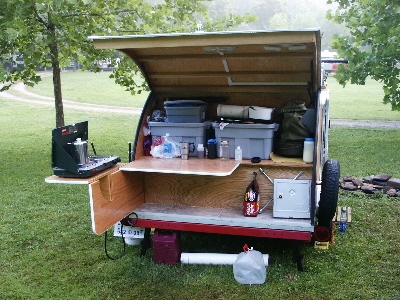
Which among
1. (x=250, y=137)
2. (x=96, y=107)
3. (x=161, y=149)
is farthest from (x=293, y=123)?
(x=96, y=107)

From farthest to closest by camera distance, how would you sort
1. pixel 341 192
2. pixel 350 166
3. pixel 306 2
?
pixel 306 2 < pixel 350 166 < pixel 341 192

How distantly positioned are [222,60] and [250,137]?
81 centimetres

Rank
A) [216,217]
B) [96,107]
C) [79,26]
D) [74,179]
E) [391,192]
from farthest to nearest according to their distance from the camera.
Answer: [96,107] < [79,26] < [391,192] < [216,217] < [74,179]

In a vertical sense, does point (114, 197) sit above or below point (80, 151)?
below

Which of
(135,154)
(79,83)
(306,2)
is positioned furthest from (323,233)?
(306,2)

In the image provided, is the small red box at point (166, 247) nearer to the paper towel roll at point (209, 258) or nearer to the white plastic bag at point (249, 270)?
the paper towel roll at point (209, 258)

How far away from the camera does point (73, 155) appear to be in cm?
404

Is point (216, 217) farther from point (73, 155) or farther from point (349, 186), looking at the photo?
point (349, 186)

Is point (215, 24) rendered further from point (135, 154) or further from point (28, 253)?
point (28, 253)

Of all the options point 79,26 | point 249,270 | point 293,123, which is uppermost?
point 79,26

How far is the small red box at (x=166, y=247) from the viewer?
4.47 meters

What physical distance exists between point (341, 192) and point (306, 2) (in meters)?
100

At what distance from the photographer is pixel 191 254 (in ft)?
14.8

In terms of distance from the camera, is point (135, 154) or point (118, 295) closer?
point (118, 295)
